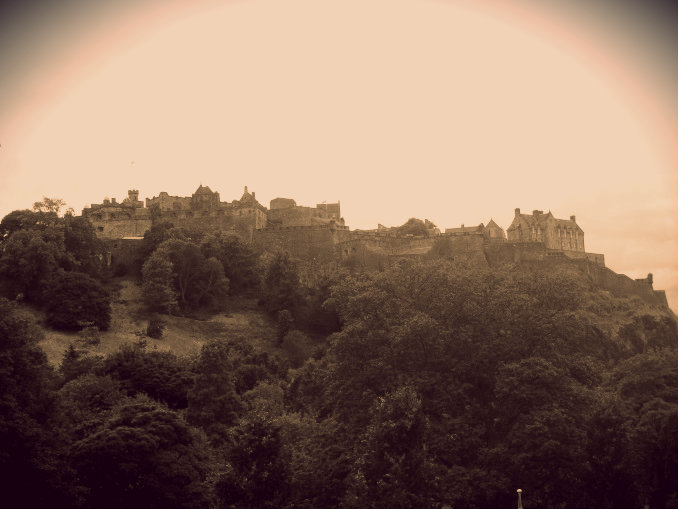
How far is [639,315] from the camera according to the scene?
199 ft

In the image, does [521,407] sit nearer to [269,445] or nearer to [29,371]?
[269,445]

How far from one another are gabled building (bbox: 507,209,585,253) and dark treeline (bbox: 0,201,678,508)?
49951 mm

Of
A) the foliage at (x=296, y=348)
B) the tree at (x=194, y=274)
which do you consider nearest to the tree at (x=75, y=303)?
the tree at (x=194, y=274)

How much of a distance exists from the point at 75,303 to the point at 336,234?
29195 mm

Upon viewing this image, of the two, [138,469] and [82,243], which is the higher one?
[82,243]

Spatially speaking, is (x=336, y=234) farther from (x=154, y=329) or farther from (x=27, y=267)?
(x=27, y=267)

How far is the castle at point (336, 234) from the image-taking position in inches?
2785

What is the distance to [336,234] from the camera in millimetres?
75500

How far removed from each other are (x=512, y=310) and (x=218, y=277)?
1537 inches

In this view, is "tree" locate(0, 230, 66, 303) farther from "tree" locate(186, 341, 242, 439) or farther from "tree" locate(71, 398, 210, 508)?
"tree" locate(71, 398, 210, 508)

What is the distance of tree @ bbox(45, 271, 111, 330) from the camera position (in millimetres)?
53500

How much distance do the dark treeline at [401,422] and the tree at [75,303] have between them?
1684 centimetres

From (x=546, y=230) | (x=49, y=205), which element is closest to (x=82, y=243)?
(x=49, y=205)

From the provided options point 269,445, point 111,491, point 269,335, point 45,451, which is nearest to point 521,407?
point 269,445
